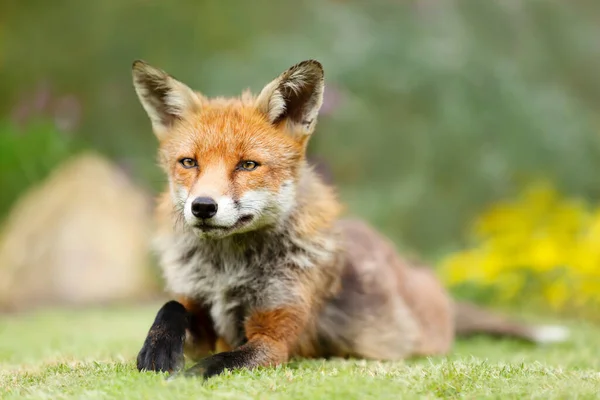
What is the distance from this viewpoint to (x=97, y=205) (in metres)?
8.77

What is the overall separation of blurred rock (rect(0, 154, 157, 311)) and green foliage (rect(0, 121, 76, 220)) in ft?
0.47

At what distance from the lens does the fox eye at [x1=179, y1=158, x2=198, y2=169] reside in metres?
3.01

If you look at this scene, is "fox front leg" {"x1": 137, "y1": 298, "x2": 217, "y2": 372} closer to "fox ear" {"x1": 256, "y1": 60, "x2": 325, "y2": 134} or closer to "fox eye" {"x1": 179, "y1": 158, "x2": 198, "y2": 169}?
"fox eye" {"x1": 179, "y1": 158, "x2": 198, "y2": 169}

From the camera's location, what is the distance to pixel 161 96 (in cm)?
343

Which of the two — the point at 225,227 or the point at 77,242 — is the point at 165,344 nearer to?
the point at 225,227

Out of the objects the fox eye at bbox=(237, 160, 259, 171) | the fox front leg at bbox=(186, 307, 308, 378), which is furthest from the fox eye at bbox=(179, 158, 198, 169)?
the fox front leg at bbox=(186, 307, 308, 378)

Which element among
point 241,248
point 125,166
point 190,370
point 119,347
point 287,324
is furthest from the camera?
point 125,166

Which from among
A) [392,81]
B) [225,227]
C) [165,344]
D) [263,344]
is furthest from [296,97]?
[392,81]

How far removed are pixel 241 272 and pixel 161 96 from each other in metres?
1.03

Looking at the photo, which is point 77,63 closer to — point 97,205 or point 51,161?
point 51,161

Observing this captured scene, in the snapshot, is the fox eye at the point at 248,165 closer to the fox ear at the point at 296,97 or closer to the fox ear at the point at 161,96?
the fox ear at the point at 296,97

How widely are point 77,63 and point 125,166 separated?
166 centimetres

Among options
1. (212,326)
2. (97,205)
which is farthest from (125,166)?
(212,326)

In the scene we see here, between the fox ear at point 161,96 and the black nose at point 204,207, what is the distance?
74cm
